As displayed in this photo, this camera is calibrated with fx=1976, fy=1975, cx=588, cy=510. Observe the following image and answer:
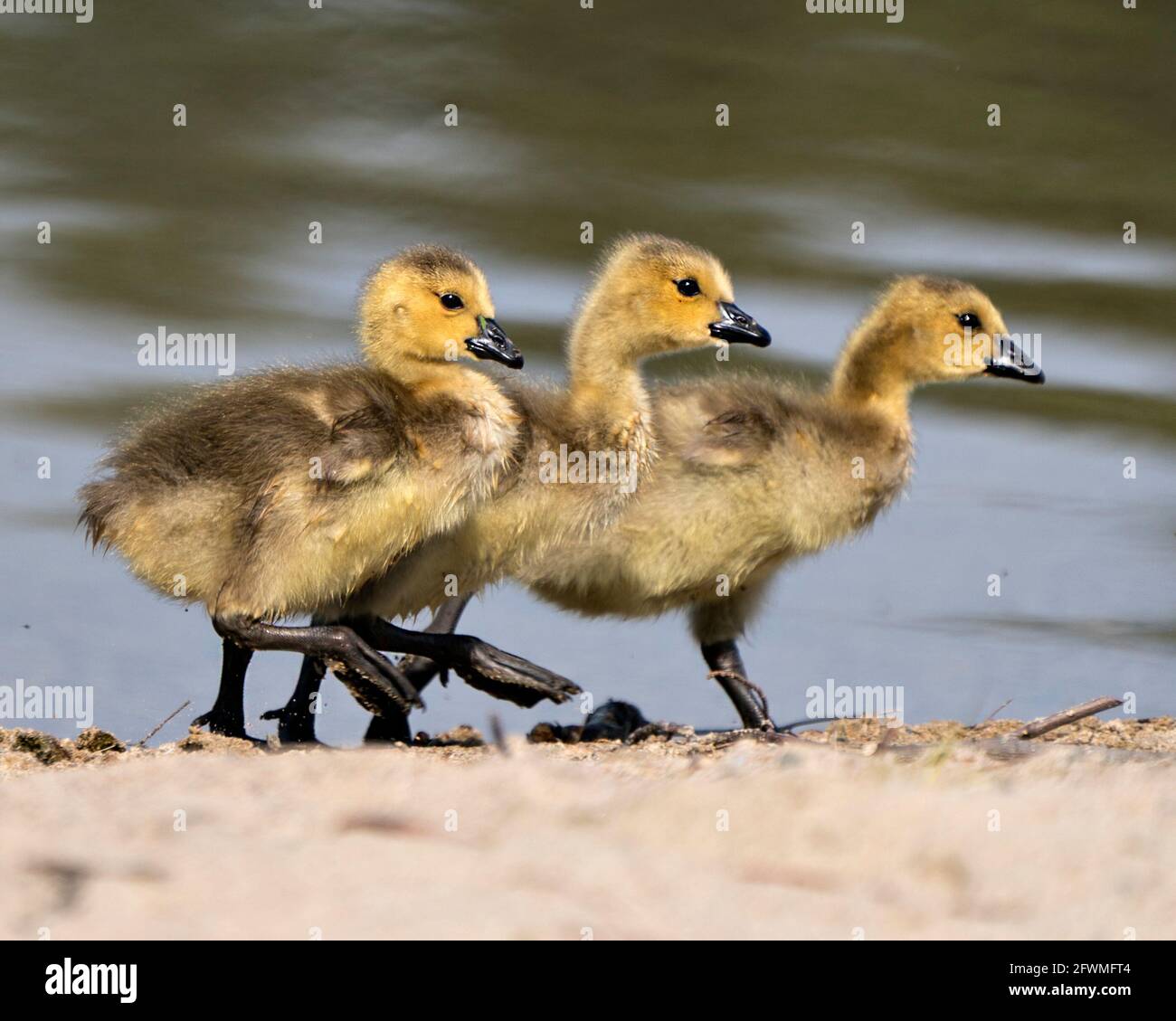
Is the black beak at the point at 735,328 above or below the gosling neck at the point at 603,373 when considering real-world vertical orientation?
above

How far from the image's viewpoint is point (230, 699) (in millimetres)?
5641

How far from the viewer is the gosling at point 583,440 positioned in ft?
18.7

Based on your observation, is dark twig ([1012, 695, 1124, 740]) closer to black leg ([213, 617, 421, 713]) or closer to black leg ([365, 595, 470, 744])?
black leg ([213, 617, 421, 713])

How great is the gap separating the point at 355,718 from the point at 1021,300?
452cm

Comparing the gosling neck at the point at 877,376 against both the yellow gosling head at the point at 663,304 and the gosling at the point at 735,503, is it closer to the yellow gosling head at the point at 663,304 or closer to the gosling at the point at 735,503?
the gosling at the point at 735,503

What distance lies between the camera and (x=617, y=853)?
10.6 ft

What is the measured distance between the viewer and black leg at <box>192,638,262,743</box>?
18.4ft

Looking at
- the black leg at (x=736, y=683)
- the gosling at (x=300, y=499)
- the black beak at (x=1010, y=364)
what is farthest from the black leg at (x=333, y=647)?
the black beak at (x=1010, y=364)

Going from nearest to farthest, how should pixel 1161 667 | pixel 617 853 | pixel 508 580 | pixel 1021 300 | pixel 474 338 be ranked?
pixel 617 853, pixel 474 338, pixel 508 580, pixel 1161 667, pixel 1021 300

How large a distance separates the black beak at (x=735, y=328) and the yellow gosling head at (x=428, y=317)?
927mm

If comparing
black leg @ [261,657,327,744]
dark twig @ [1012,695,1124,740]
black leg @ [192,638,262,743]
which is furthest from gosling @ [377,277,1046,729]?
dark twig @ [1012,695,1124,740]
